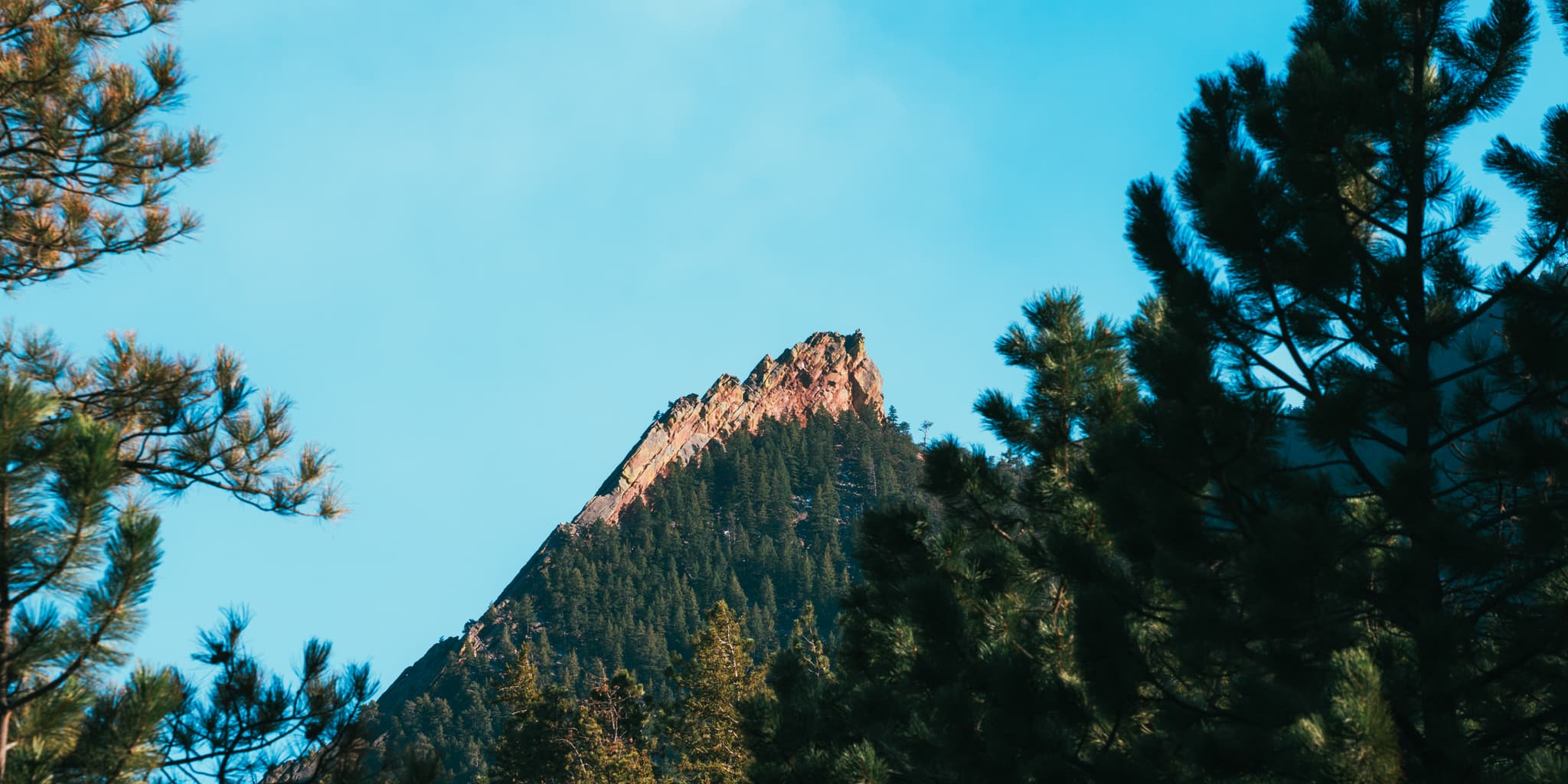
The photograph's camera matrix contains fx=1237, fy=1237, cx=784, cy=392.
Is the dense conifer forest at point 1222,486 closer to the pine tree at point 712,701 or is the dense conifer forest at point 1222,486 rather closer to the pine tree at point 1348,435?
the pine tree at point 1348,435

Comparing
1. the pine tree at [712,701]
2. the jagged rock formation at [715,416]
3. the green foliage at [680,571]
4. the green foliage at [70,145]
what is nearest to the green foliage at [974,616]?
the green foliage at [70,145]

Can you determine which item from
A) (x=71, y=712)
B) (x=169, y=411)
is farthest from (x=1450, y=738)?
(x=169, y=411)

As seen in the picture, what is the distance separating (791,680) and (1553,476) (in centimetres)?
601

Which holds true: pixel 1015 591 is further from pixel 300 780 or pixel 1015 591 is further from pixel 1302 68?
pixel 300 780

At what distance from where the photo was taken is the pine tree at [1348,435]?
228 inches

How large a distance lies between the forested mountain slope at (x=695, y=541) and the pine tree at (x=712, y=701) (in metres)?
54.8

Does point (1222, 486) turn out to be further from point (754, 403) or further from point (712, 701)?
point (754, 403)

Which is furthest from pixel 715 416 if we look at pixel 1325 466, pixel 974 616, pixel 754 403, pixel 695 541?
pixel 1325 466

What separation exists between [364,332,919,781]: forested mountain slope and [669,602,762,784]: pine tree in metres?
54.8

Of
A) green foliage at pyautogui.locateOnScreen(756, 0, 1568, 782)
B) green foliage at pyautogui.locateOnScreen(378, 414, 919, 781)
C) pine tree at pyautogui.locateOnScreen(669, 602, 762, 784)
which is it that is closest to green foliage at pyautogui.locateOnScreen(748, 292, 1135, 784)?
green foliage at pyautogui.locateOnScreen(756, 0, 1568, 782)

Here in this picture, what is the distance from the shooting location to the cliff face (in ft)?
446

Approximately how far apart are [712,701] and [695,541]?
97000 millimetres

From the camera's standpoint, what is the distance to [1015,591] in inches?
410

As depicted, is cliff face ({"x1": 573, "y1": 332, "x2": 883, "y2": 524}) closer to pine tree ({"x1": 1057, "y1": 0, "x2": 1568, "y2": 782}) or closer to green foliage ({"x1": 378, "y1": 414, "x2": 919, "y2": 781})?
green foliage ({"x1": 378, "y1": 414, "x2": 919, "y2": 781})
